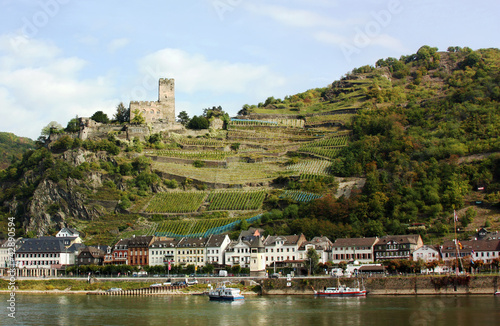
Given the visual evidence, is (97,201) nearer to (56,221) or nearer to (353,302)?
(56,221)

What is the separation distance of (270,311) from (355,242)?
2555 centimetres

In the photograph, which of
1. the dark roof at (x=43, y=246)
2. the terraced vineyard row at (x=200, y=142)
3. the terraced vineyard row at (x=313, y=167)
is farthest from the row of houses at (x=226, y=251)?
the terraced vineyard row at (x=200, y=142)

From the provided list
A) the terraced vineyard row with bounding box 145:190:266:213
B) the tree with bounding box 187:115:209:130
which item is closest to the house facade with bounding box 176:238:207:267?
the terraced vineyard row with bounding box 145:190:266:213

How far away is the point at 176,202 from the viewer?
99125 mm

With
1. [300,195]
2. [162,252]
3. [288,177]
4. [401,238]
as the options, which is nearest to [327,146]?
[288,177]

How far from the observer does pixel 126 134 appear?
119625 millimetres

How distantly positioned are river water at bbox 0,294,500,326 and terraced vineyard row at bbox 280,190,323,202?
3075 cm

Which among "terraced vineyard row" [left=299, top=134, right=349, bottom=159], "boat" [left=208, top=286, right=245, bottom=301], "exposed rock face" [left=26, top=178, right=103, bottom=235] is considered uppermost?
"terraced vineyard row" [left=299, top=134, right=349, bottom=159]

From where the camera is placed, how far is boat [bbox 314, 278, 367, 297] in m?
63.9

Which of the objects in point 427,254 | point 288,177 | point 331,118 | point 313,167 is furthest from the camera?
point 331,118

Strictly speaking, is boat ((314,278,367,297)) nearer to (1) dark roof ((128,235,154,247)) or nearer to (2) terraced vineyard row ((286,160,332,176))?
(1) dark roof ((128,235,154,247))

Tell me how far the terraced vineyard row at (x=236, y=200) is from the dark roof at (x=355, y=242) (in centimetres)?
1989

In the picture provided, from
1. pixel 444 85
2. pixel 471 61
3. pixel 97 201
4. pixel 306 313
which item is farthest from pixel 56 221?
pixel 471 61

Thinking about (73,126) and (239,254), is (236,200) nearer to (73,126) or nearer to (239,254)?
(239,254)
